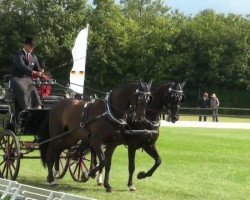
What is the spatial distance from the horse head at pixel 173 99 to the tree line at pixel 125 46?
40595mm

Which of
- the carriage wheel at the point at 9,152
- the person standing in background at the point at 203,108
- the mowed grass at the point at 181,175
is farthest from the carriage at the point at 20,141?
the person standing in background at the point at 203,108

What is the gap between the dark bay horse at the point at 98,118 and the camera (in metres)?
11.4

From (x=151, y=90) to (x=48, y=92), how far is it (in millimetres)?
3243

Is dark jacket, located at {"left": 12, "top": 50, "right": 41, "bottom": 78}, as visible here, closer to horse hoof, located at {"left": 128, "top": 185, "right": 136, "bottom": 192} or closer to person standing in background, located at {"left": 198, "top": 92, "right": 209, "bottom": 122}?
horse hoof, located at {"left": 128, "top": 185, "right": 136, "bottom": 192}

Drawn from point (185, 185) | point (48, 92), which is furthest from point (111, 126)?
point (48, 92)

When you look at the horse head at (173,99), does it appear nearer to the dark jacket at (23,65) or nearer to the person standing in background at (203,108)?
the dark jacket at (23,65)

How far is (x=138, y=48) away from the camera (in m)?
55.5

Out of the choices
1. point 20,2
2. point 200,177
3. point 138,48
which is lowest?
A: point 200,177

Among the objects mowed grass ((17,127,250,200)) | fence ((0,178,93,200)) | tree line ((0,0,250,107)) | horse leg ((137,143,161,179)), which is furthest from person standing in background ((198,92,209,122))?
fence ((0,178,93,200))

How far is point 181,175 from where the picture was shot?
576 inches

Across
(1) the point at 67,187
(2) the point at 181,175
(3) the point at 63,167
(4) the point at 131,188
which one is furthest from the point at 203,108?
(4) the point at 131,188

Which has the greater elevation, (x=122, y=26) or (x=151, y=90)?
(x=122, y=26)

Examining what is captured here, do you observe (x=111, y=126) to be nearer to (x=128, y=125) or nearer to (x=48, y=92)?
(x=128, y=125)

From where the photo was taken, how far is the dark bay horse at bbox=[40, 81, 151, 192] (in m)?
11.4
